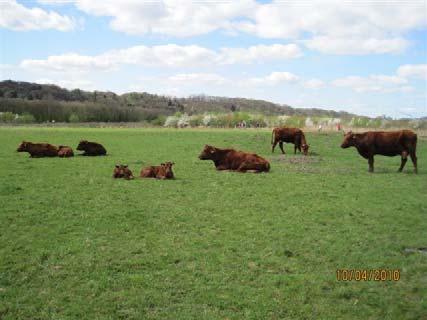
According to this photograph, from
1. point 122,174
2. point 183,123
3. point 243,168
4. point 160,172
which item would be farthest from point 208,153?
point 183,123

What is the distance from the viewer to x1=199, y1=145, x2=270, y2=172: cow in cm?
1906

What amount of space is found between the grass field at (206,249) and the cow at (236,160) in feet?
11.0

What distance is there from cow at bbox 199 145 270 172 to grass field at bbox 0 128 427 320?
3349 millimetres

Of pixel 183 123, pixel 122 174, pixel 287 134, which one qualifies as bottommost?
pixel 122 174

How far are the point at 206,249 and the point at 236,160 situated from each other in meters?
11.4

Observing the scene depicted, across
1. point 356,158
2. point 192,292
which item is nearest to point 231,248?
point 192,292

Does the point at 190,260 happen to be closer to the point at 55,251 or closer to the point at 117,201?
the point at 55,251

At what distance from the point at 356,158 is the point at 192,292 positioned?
22313mm

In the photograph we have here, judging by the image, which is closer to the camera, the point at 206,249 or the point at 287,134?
the point at 206,249

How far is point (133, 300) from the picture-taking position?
620cm

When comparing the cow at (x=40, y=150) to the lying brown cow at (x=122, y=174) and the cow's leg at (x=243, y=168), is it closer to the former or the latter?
the lying brown cow at (x=122, y=174)

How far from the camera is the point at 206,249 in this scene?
8312 millimetres
